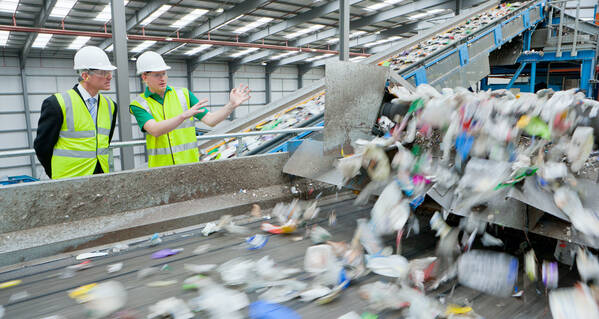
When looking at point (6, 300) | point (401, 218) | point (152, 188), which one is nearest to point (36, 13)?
point (152, 188)

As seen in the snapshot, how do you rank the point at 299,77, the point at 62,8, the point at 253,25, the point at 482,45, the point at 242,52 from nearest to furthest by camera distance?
the point at 482,45
the point at 62,8
the point at 253,25
the point at 242,52
the point at 299,77

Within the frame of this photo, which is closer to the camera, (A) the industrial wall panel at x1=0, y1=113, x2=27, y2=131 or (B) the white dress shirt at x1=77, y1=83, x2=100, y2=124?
(B) the white dress shirt at x1=77, y1=83, x2=100, y2=124

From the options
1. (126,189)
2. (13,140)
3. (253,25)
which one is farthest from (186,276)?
(13,140)

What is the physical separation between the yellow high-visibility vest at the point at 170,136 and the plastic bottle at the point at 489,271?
189 centimetres

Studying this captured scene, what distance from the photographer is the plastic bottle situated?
1.62 meters

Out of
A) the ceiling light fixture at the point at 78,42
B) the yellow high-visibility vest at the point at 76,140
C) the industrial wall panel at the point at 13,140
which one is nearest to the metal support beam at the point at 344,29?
the yellow high-visibility vest at the point at 76,140

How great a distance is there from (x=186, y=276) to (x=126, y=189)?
2.84 ft

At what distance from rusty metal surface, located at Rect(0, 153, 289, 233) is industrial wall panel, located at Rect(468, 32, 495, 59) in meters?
4.08

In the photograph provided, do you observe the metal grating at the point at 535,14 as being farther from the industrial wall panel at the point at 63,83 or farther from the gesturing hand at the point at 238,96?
the industrial wall panel at the point at 63,83

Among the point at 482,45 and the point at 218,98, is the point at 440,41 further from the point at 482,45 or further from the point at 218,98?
the point at 218,98

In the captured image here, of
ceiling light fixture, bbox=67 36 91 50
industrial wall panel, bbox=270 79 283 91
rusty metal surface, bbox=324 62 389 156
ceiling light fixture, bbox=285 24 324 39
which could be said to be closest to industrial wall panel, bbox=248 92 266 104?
industrial wall panel, bbox=270 79 283 91

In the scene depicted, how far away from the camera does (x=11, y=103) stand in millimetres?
13047

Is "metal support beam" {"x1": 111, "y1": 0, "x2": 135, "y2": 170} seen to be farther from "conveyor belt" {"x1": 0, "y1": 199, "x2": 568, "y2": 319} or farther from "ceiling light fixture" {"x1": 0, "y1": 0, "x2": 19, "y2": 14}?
"ceiling light fixture" {"x1": 0, "y1": 0, "x2": 19, "y2": 14}

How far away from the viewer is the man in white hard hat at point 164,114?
248cm
